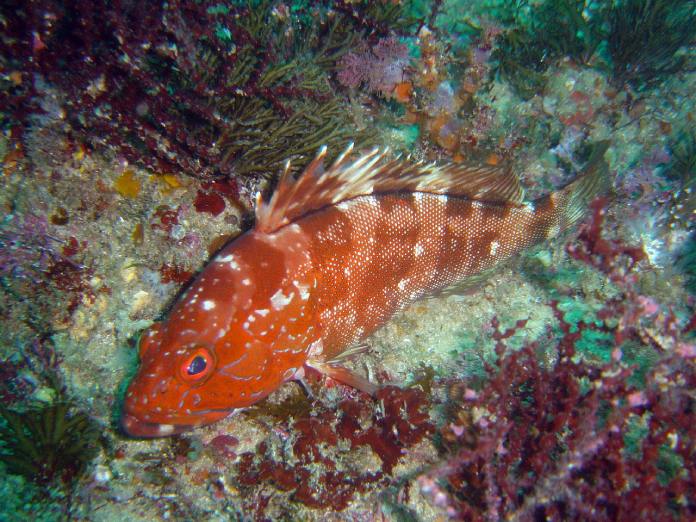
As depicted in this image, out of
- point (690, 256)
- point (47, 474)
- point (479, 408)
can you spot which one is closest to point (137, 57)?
point (47, 474)

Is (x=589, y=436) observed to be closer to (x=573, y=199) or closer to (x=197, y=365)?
(x=197, y=365)

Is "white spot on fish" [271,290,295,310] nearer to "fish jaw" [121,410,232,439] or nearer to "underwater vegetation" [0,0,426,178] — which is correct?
"fish jaw" [121,410,232,439]

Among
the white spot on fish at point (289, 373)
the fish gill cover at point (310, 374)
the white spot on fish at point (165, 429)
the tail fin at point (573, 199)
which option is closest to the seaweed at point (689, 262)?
the fish gill cover at point (310, 374)

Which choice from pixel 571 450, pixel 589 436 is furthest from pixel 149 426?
pixel 589 436

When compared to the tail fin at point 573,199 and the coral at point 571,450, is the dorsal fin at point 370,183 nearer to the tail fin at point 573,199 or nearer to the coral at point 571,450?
the tail fin at point 573,199

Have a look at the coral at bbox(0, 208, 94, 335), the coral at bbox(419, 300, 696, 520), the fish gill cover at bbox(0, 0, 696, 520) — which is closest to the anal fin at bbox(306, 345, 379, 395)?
the fish gill cover at bbox(0, 0, 696, 520)

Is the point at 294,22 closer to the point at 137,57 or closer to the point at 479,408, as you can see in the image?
the point at 137,57

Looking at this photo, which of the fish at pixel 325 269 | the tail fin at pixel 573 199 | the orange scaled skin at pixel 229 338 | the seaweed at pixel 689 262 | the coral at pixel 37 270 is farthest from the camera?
the seaweed at pixel 689 262
